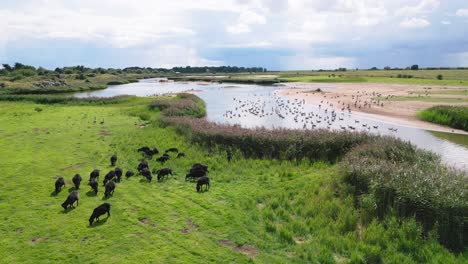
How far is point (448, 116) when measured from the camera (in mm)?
44062

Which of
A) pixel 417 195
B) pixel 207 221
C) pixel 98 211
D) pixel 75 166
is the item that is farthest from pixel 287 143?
pixel 98 211

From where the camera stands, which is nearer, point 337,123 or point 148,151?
point 148,151

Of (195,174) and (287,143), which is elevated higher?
(287,143)

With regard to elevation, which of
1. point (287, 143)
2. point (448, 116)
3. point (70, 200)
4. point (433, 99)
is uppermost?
point (433, 99)

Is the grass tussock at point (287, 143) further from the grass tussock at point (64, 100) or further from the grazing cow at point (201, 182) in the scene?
the grass tussock at point (64, 100)

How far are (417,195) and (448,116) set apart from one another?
123 ft

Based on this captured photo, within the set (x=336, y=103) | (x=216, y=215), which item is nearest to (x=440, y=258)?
(x=216, y=215)

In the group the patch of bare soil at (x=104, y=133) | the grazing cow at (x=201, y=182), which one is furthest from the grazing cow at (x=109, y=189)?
the patch of bare soil at (x=104, y=133)

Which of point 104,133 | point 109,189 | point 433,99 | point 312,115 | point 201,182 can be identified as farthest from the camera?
point 433,99

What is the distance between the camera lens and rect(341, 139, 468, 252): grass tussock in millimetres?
12890

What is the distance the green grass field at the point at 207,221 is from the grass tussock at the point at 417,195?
0.72 m

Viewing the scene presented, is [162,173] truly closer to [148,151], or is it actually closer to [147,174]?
[147,174]

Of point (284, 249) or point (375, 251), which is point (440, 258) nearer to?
point (375, 251)

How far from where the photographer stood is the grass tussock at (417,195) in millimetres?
12890
